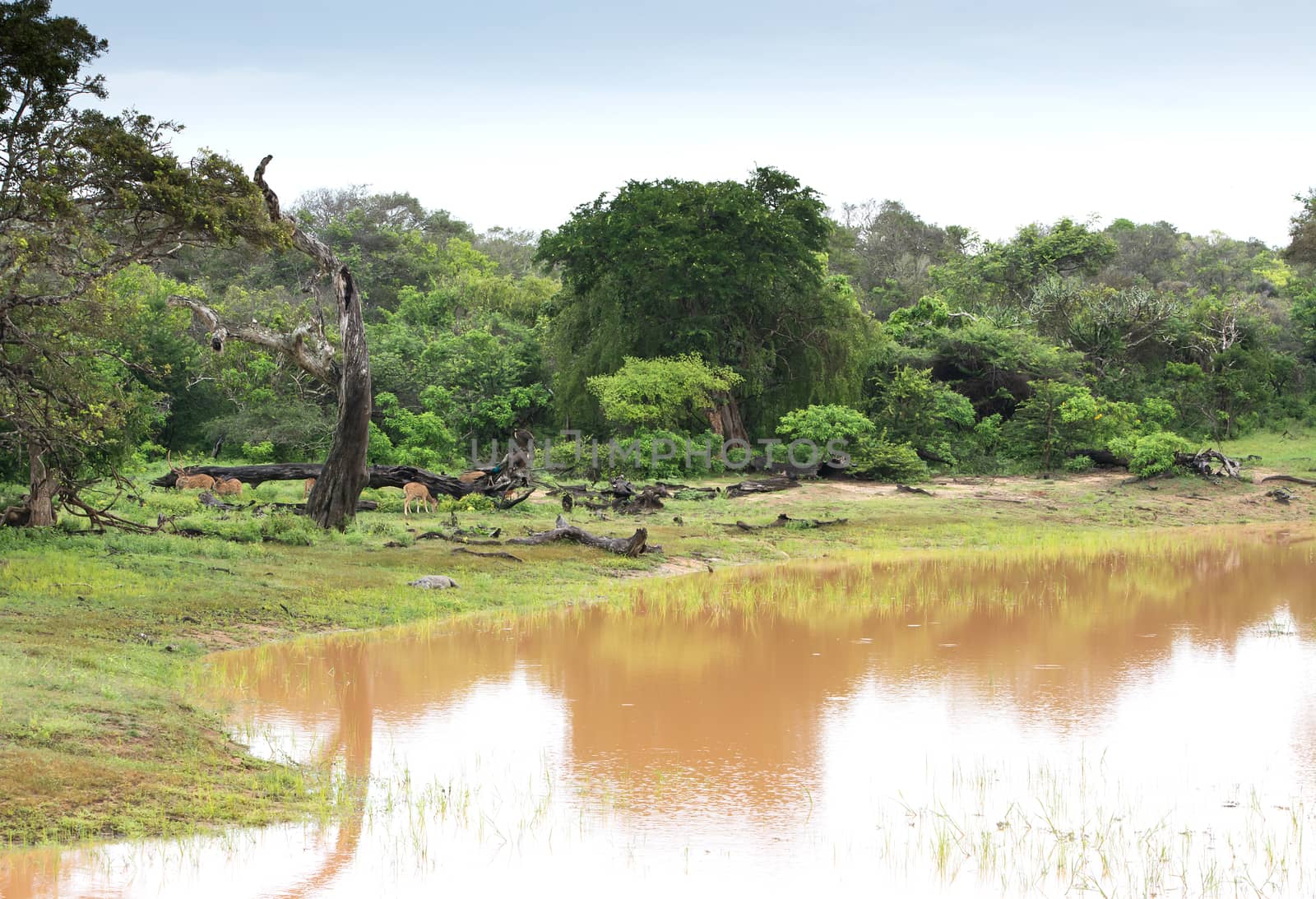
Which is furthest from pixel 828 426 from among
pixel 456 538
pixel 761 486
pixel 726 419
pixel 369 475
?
pixel 456 538

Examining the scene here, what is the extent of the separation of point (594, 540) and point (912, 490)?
32.0 feet

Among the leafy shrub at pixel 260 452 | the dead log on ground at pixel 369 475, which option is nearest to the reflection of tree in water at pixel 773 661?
the dead log on ground at pixel 369 475

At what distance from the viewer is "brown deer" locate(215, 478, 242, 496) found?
20828mm

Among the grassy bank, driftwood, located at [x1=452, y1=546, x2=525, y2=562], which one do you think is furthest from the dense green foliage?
driftwood, located at [x1=452, y1=546, x2=525, y2=562]

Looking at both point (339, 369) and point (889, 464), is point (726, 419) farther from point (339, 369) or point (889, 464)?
point (339, 369)

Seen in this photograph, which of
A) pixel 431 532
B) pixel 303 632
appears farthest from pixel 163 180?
pixel 431 532

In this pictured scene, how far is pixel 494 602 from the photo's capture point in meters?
13.8

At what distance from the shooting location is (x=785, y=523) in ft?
68.2

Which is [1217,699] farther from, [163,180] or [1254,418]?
[1254,418]

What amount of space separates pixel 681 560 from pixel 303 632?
647 cm

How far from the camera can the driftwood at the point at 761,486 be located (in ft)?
80.4

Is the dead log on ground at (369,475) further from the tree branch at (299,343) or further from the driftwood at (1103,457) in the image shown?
the driftwood at (1103,457)

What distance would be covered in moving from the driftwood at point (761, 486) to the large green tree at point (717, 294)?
14.9ft

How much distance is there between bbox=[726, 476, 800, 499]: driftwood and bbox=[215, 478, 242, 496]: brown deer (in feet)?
28.4
